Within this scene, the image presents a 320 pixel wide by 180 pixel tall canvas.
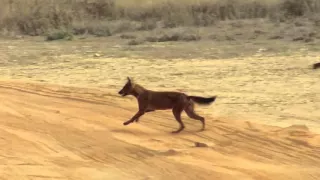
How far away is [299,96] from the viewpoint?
14891 mm

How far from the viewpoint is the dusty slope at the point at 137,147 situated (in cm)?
870

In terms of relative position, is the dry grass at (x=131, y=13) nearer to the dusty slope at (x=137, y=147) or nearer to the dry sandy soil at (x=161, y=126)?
the dry sandy soil at (x=161, y=126)

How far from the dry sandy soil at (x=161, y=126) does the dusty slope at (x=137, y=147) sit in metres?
0.01

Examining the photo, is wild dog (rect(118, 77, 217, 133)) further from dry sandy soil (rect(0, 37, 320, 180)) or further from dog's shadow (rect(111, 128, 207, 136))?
dry sandy soil (rect(0, 37, 320, 180))

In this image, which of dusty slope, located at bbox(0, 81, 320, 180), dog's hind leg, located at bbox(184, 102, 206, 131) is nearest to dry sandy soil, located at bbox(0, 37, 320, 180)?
dusty slope, located at bbox(0, 81, 320, 180)

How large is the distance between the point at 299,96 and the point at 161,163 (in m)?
6.59

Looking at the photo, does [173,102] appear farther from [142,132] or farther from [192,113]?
[142,132]

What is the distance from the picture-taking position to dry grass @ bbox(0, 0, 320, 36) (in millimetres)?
33781

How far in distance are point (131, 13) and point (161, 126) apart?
87.2 feet

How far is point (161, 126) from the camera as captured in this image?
37.9 feet

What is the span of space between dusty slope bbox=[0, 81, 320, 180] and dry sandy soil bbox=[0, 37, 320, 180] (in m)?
0.01

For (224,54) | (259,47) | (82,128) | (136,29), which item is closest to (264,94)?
(82,128)

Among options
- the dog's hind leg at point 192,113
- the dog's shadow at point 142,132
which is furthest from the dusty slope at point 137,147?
the dog's hind leg at point 192,113

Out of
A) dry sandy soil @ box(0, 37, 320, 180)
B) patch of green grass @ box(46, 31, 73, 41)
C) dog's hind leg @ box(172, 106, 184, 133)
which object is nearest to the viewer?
dry sandy soil @ box(0, 37, 320, 180)
